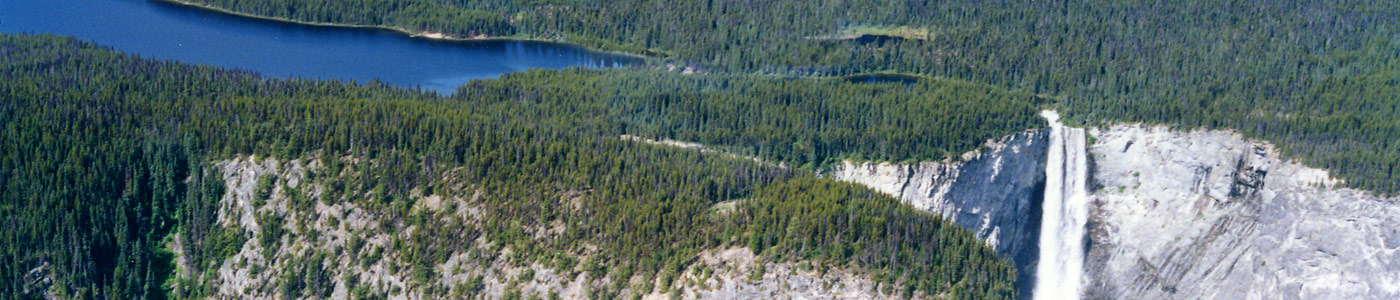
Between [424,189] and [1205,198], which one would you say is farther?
[1205,198]

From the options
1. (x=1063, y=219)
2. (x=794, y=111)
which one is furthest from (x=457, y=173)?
(x=1063, y=219)

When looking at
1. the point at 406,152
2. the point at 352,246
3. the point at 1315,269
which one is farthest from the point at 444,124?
the point at 1315,269

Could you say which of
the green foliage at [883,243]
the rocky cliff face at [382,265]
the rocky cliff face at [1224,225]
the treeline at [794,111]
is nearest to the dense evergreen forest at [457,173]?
the green foliage at [883,243]

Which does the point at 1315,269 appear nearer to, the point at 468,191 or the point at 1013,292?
the point at 1013,292

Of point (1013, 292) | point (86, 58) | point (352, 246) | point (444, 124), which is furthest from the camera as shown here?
point (86, 58)

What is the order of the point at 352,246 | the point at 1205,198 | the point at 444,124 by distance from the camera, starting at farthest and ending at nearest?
the point at 1205,198
the point at 444,124
the point at 352,246

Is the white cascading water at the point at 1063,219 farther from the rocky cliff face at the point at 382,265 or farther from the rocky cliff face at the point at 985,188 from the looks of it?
the rocky cliff face at the point at 382,265

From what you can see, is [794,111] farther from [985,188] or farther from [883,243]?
[883,243]
